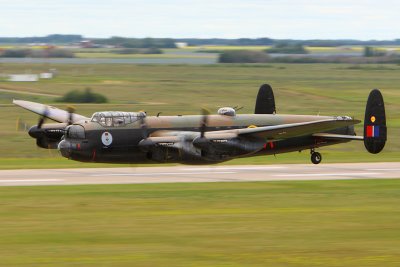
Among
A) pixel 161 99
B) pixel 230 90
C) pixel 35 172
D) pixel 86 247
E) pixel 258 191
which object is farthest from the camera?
pixel 230 90

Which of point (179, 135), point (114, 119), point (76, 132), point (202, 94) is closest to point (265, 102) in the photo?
point (179, 135)

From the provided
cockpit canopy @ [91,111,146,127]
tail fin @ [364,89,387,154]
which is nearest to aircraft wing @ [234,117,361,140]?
tail fin @ [364,89,387,154]

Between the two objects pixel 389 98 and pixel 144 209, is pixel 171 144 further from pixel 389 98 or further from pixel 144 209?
pixel 389 98

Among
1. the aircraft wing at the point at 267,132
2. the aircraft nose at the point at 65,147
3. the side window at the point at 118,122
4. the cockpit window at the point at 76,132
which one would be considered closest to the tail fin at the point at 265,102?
the aircraft wing at the point at 267,132

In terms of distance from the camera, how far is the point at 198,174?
43219 millimetres

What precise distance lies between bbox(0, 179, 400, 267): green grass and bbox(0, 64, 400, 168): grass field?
12014 mm

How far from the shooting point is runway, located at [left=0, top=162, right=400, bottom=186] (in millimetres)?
40219

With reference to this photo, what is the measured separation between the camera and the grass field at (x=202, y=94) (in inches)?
2231

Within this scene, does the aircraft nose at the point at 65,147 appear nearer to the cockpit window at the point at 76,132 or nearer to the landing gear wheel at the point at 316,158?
the cockpit window at the point at 76,132

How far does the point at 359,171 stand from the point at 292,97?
68076 millimetres

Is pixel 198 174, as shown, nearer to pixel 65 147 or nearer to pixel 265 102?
pixel 65 147

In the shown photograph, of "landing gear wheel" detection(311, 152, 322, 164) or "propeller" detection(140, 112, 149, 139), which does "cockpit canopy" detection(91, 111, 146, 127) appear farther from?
"landing gear wheel" detection(311, 152, 322, 164)

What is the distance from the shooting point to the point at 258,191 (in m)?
37.0

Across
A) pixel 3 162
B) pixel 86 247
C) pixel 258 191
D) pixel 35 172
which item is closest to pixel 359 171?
pixel 258 191
